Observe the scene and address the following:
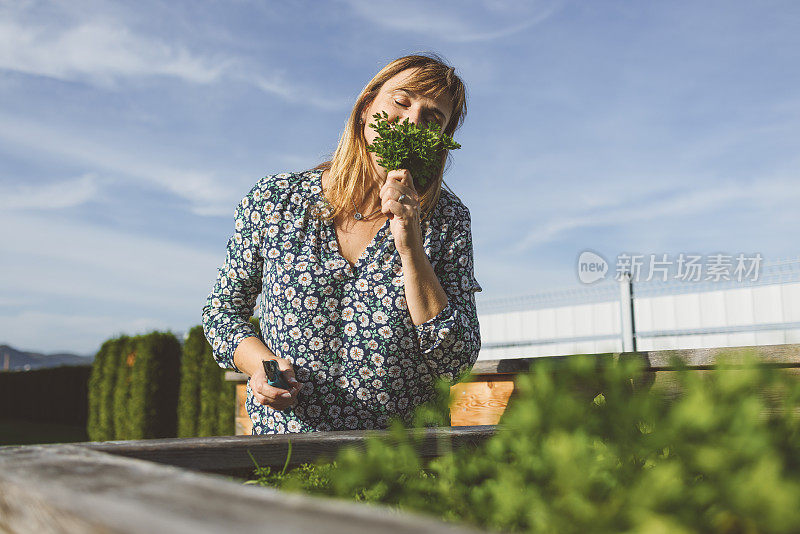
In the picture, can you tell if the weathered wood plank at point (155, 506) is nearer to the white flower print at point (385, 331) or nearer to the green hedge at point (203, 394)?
the white flower print at point (385, 331)

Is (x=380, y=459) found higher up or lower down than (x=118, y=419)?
higher up

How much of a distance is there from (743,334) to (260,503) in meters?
12.0

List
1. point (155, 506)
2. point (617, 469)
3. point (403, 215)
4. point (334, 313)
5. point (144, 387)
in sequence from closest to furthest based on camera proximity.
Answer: point (155, 506)
point (617, 469)
point (403, 215)
point (334, 313)
point (144, 387)

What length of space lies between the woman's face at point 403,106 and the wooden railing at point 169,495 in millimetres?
1160

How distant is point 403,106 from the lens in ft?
6.99

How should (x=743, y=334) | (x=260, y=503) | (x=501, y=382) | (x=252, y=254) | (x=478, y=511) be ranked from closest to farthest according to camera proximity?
(x=260, y=503), (x=478, y=511), (x=252, y=254), (x=501, y=382), (x=743, y=334)

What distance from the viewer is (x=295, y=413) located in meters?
2.01

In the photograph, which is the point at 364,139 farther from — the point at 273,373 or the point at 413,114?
the point at 273,373

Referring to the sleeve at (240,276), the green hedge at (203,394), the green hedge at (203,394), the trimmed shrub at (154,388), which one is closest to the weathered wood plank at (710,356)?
the sleeve at (240,276)

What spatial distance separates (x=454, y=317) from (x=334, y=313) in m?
0.39

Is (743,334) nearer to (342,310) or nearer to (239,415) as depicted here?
(239,415)

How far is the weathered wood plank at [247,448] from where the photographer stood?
1.22 metres

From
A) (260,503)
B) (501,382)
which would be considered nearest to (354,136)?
(501,382)

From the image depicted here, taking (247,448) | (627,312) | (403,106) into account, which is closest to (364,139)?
(403,106)
